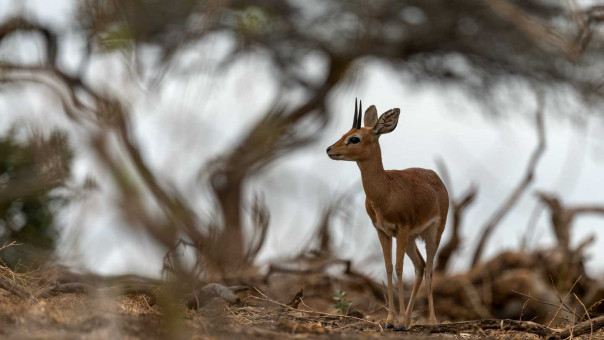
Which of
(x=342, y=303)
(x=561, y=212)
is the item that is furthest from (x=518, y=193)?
(x=342, y=303)

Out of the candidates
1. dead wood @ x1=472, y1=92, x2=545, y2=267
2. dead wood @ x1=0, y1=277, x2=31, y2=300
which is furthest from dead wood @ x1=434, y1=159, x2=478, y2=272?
dead wood @ x1=0, y1=277, x2=31, y2=300

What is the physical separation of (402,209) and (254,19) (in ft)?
6.43

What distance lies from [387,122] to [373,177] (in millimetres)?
323

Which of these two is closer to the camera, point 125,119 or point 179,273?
point 179,273

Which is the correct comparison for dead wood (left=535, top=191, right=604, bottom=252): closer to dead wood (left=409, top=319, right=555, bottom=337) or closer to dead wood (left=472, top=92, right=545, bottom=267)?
dead wood (left=472, top=92, right=545, bottom=267)

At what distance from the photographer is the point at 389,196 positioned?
461 centimetres

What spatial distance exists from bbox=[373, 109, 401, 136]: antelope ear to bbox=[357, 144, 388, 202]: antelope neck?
0.48 ft

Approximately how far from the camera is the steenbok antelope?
4.58 metres

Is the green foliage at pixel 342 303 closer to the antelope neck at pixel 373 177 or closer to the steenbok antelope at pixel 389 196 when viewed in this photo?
the steenbok antelope at pixel 389 196

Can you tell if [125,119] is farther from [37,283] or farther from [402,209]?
[37,283]

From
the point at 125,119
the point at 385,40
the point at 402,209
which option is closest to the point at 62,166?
the point at 125,119

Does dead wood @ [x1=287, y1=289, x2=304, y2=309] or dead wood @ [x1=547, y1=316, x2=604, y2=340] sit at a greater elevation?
dead wood @ [x1=547, y1=316, x2=604, y2=340]

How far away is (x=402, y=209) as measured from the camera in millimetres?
4598

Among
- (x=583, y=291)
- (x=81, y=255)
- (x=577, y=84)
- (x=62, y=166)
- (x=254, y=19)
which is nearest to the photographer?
(x=81, y=255)
